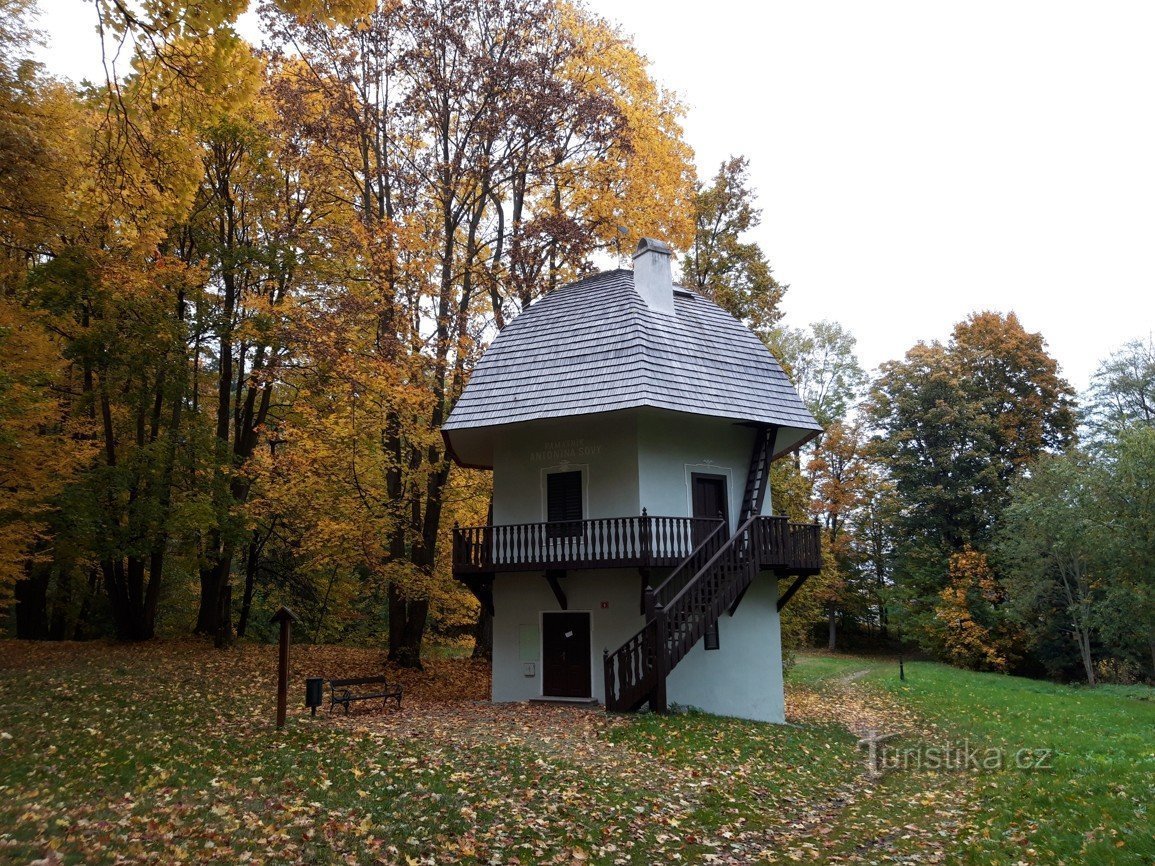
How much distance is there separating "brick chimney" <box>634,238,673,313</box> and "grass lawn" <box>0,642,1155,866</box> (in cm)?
1047

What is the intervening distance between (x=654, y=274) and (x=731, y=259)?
997 cm

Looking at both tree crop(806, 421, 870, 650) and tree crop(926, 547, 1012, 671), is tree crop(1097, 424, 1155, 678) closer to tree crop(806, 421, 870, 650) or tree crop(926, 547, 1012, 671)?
tree crop(926, 547, 1012, 671)

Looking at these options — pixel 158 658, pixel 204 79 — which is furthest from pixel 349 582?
pixel 204 79

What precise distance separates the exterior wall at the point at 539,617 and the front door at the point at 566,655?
17 centimetres

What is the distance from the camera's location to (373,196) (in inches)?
951

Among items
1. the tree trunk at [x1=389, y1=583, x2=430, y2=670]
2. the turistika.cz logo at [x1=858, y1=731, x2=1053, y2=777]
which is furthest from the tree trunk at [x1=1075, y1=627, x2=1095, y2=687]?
the tree trunk at [x1=389, y1=583, x2=430, y2=670]

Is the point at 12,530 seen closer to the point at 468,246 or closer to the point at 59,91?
the point at 59,91

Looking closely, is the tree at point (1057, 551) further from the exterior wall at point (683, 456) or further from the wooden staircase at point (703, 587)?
the exterior wall at point (683, 456)

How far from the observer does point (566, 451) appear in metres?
19.6

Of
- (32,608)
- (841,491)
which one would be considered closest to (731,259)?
(841,491)

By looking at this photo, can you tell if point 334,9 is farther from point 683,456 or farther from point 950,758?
point 950,758

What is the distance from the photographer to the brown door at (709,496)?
19.4 m

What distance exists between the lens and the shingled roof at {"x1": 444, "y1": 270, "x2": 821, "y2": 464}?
59.4 ft

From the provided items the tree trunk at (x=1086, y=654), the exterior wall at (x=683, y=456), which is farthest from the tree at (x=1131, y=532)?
the exterior wall at (x=683, y=456)
